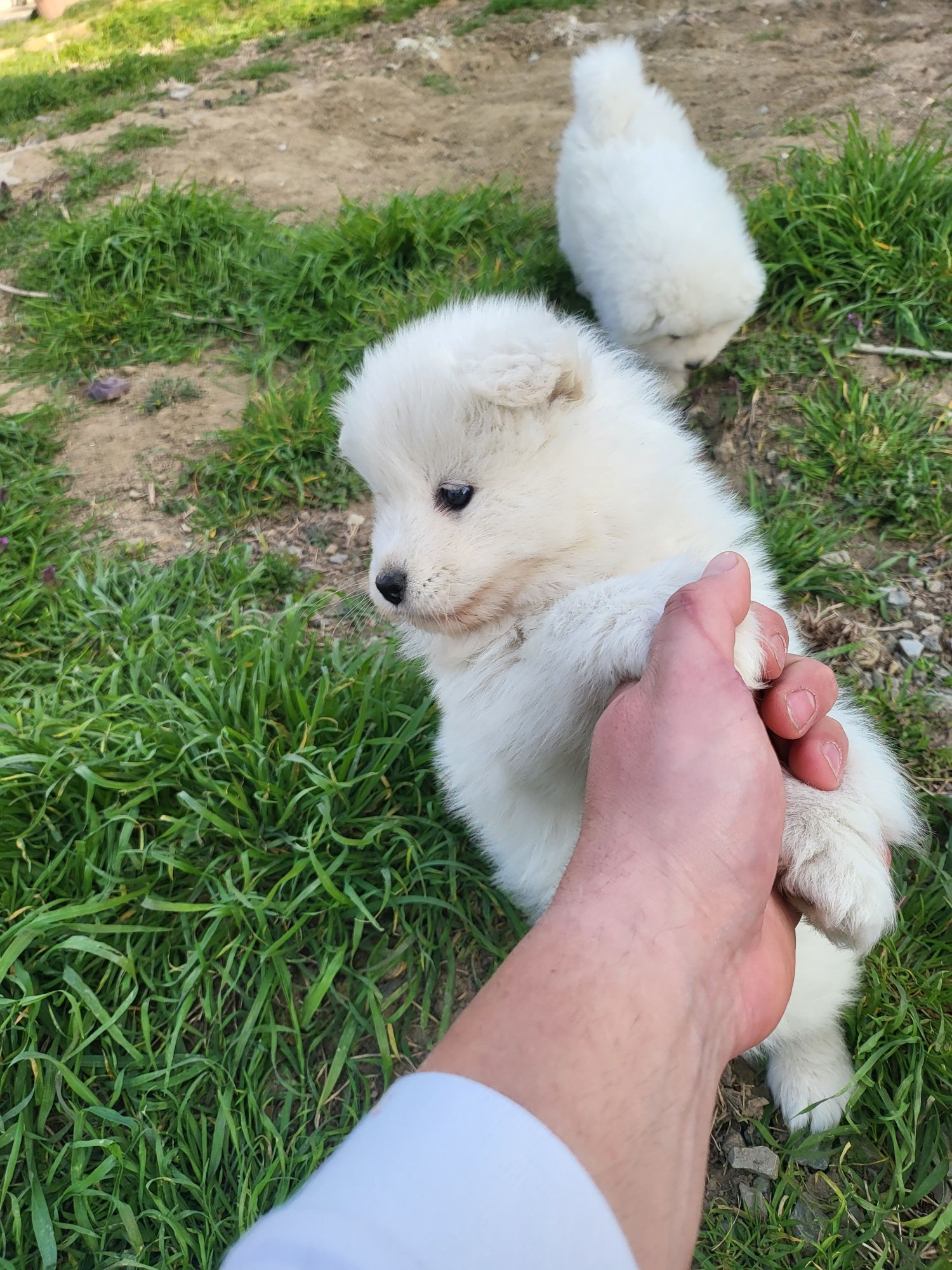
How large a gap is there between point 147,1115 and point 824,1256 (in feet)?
5.64

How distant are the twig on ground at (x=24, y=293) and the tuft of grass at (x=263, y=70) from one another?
4.07 metres

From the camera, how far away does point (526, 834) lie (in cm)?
185

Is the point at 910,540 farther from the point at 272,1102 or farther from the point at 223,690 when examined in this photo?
the point at 272,1102

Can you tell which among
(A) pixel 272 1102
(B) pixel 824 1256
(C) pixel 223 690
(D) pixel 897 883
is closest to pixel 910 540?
(D) pixel 897 883

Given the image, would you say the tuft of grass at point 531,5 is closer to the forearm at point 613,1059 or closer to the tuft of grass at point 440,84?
the tuft of grass at point 440,84

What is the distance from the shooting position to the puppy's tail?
4.40 meters

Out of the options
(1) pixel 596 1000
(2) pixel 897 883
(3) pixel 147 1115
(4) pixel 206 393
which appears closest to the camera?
(1) pixel 596 1000

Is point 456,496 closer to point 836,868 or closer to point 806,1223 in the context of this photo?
point 836,868

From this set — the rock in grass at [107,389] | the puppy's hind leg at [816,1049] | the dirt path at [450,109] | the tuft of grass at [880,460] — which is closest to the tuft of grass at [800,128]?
the dirt path at [450,109]

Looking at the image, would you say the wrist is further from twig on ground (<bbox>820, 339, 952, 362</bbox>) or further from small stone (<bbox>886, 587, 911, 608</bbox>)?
twig on ground (<bbox>820, 339, 952, 362</bbox>)

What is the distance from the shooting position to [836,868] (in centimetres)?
137

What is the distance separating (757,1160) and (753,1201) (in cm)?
9

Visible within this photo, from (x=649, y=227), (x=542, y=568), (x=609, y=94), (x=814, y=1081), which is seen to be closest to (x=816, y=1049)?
(x=814, y=1081)

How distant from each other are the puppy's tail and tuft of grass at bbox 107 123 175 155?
3648 millimetres
